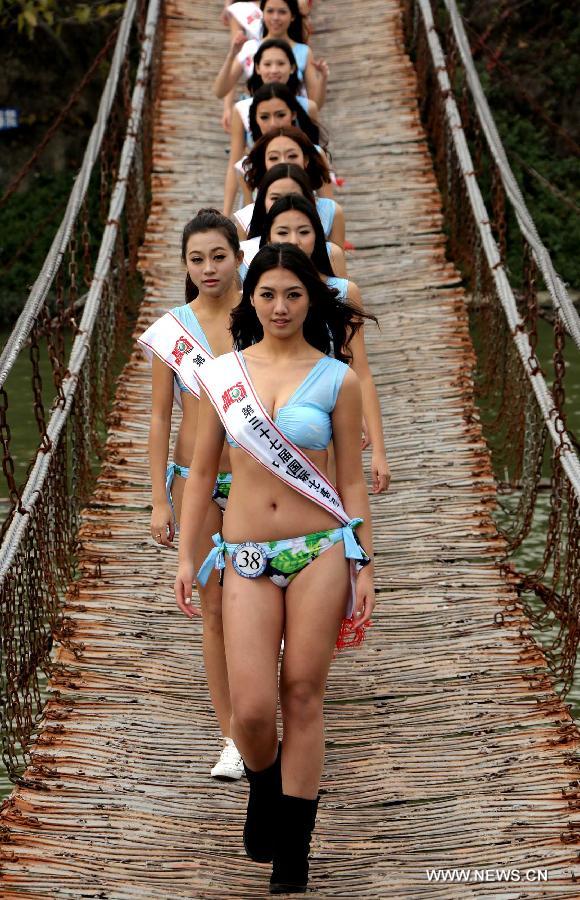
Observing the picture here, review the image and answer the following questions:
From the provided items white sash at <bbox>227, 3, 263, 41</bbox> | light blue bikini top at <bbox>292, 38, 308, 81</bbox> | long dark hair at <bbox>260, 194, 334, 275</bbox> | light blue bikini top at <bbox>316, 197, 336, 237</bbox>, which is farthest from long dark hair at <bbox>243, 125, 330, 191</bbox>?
white sash at <bbox>227, 3, 263, 41</bbox>

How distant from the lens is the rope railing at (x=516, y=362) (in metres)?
6.27

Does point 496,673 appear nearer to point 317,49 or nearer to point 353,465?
point 353,465

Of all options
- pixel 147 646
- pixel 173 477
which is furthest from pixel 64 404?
pixel 173 477

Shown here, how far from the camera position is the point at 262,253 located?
4.62 metres

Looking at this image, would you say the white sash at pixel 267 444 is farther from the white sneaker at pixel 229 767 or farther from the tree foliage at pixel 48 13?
the tree foliage at pixel 48 13

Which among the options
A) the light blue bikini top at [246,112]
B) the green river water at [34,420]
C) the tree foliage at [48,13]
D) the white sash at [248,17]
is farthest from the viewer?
the tree foliage at [48,13]

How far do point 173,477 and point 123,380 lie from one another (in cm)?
318

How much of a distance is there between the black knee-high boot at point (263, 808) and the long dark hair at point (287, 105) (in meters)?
3.66

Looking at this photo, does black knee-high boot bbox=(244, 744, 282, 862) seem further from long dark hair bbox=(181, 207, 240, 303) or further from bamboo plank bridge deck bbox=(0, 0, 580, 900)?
long dark hair bbox=(181, 207, 240, 303)

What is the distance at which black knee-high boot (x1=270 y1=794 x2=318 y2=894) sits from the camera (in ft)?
14.8

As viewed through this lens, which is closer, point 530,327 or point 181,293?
point 530,327

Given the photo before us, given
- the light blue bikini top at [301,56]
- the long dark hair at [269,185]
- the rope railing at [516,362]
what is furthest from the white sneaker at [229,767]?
the light blue bikini top at [301,56]

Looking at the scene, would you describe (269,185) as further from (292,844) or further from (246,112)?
(292,844)

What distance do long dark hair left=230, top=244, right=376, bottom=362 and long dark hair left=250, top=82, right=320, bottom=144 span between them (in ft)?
8.96
